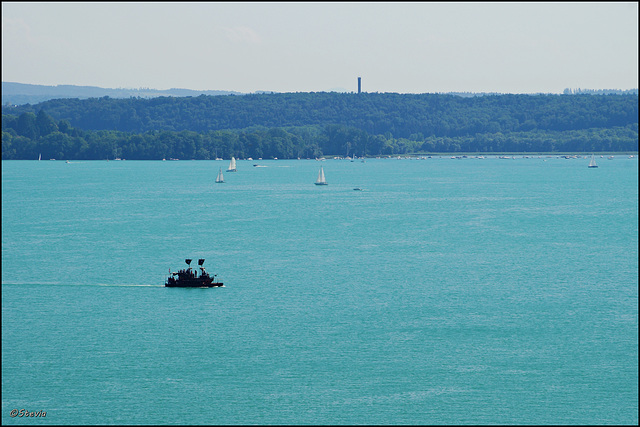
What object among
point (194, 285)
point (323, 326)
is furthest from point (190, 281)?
point (323, 326)

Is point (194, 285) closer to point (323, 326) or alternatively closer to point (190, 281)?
point (190, 281)

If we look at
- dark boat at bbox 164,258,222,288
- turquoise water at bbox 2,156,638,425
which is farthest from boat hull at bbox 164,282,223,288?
turquoise water at bbox 2,156,638,425

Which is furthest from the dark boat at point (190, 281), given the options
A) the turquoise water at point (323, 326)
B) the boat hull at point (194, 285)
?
the turquoise water at point (323, 326)

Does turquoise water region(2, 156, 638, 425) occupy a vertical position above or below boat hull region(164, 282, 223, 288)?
below

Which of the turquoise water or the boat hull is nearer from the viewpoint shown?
the turquoise water

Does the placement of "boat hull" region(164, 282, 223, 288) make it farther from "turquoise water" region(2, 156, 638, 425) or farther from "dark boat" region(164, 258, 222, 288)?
"turquoise water" region(2, 156, 638, 425)

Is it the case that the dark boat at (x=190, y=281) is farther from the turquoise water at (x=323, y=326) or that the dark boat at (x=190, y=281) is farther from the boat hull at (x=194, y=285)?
the turquoise water at (x=323, y=326)

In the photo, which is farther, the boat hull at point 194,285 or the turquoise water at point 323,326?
the boat hull at point 194,285

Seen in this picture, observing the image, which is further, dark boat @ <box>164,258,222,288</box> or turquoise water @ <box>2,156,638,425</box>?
dark boat @ <box>164,258,222,288</box>

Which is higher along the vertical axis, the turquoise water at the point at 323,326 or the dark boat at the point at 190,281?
the dark boat at the point at 190,281

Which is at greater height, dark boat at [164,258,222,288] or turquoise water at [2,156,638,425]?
dark boat at [164,258,222,288]
